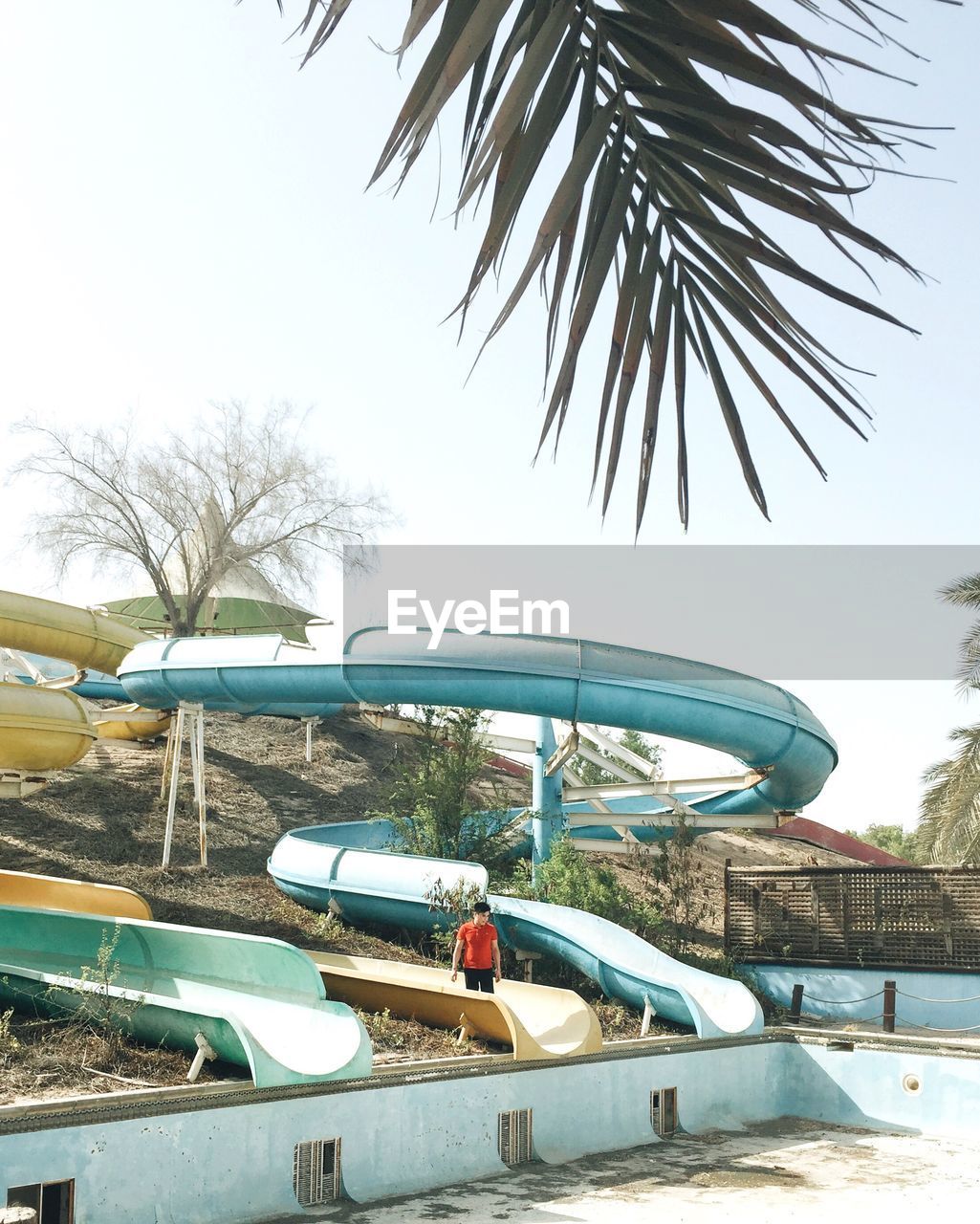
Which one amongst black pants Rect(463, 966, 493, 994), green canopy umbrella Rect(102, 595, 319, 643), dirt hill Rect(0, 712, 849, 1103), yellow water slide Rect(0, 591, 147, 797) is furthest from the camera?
green canopy umbrella Rect(102, 595, 319, 643)

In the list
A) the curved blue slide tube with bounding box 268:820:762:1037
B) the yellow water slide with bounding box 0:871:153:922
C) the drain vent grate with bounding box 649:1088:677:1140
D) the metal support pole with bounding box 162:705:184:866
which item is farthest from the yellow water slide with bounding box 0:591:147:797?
the drain vent grate with bounding box 649:1088:677:1140

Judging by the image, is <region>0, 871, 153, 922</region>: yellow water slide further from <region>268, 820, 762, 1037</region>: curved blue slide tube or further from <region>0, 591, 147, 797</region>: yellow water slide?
<region>268, 820, 762, 1037</region>: curved blue slide tube

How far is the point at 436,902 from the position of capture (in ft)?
48.1

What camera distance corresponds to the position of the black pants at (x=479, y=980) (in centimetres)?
1221

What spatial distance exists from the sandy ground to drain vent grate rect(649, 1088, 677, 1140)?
0.57ft

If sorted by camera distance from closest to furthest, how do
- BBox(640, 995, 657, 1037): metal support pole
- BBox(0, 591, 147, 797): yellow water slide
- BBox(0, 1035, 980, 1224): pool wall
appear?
BBox(0, 1035, 980, 1224): pool wall → BBox(640, 995, 657, 1037): metal support pole → BBox(0, 591, 147, 797): yellow water slide

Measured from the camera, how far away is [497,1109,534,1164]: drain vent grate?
33.4ft

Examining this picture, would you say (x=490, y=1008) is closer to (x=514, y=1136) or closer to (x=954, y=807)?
(x=514, y=1136)

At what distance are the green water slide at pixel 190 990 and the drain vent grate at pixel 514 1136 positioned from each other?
159cm

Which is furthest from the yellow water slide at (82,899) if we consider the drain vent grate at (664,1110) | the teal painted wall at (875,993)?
the teal painted wall at (875,993)

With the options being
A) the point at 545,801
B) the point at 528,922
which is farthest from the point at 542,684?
the point at 545,801

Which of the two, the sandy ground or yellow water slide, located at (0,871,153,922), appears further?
yellow water slide, located at (0,871,153,922)

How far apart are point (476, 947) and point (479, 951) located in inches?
2.2

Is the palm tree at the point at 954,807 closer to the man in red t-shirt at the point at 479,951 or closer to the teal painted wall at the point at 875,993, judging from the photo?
the teal painted wall at the point at 875,993
